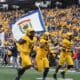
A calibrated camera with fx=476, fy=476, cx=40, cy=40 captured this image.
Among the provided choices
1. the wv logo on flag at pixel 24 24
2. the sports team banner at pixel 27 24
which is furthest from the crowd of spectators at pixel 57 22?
the wv logo on flag at pixel 24 24

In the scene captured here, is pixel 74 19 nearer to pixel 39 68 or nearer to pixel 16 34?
pixel 16 34

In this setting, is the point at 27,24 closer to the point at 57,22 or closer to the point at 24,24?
the point at 24,24

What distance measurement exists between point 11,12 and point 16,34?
2304 cm

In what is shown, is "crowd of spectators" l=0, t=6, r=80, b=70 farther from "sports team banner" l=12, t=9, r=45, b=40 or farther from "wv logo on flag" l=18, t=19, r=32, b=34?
"wv logo on flag" l=18, t=19, r=32, b=34

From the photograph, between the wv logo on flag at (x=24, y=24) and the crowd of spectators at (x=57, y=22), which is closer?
the wv logo on flag at (x=24, y=24)

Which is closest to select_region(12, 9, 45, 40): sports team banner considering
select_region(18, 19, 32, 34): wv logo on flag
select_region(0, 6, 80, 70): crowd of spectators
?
select_region(18, 19, 32, 34): wv logo on flag

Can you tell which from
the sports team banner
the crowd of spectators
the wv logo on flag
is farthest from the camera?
the crowd of spectators

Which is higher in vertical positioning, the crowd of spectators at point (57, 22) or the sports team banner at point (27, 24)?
the sports team banner at point (27, 24)

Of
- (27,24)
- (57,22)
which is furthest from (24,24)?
(57,22)

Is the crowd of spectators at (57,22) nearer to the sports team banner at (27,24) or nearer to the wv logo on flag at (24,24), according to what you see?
the sports team banner at (27,24)

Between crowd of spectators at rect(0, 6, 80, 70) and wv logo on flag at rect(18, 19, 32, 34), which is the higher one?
wv logo on flag at rect(18, 19, 32, 34)

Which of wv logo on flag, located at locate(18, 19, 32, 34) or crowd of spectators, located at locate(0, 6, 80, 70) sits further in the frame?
crowd of spectators, located at locate(0, 6, 80, 70)

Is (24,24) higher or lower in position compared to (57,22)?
higher

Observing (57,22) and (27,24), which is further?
(57,22)
